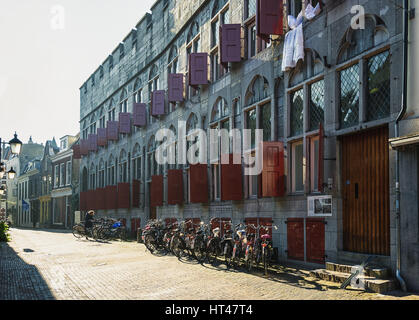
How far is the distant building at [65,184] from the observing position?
40938mm

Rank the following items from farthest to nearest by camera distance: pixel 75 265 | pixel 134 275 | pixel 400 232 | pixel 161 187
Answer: pixel 161 187 < pixel 75 265 < pixel 134 275 < pixel 400 232

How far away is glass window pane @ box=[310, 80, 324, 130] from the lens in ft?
36.8

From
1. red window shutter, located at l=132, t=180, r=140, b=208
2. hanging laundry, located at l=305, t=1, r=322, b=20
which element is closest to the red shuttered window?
red window shutter, located at l=132, t=180, r=140, b=208

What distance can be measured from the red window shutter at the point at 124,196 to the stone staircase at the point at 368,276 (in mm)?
18352

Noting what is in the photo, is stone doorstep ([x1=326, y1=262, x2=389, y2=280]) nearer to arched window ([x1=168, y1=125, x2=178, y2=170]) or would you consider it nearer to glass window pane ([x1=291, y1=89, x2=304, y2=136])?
glass window pane ([x1=291, y1=89, x2=304, y2=136])

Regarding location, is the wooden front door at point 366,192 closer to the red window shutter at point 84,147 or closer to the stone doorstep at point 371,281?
the stone doorstep at point 371,281

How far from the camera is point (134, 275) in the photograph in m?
10.4

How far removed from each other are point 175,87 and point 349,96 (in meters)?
11.3

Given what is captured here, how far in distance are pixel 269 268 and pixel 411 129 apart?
16.2ft

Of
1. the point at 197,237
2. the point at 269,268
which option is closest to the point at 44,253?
the point at 197,237

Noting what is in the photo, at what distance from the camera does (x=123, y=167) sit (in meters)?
29.0

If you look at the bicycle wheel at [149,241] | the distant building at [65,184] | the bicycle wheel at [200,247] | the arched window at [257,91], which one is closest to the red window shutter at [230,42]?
the arched window at [257,91]
